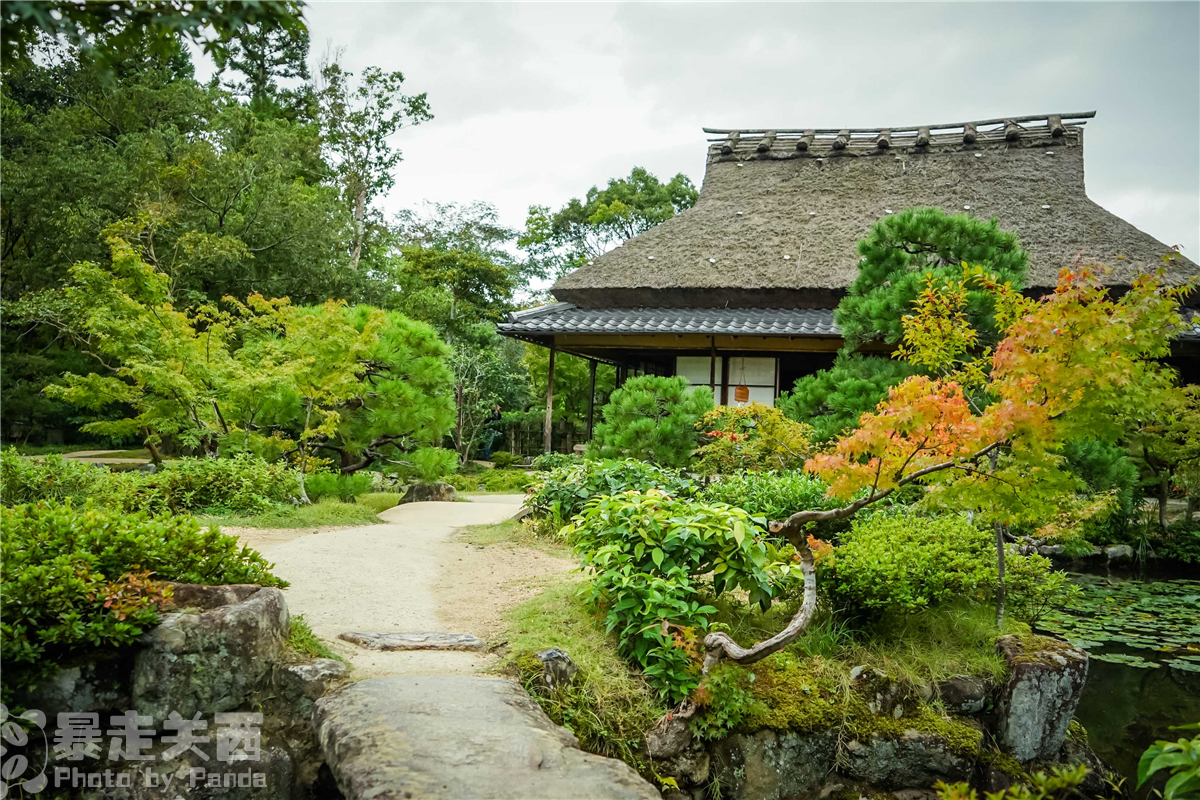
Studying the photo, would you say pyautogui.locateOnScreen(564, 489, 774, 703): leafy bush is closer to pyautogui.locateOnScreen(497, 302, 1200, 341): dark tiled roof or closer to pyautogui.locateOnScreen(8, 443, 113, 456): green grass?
pyautogui.locateOnScreen(497, 302, 1200, 341): dark tiled roof

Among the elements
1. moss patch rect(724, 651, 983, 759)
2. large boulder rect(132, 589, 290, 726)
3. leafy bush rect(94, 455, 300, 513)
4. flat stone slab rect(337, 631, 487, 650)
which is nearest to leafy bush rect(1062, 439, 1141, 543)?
moss patch rect(724, 651, 983, 759)

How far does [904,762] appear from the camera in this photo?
3.86m

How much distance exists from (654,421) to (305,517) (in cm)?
388

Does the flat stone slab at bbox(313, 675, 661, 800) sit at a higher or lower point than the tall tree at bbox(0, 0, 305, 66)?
lower

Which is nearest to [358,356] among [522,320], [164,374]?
[164,374]

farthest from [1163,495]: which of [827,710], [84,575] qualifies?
[84,575]

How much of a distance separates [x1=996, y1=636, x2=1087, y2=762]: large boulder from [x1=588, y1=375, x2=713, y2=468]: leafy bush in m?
4.77

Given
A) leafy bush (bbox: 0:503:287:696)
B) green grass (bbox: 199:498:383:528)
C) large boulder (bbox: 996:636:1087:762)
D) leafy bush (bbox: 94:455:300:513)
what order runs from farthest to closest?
green grass (bbox: 199:498:383:528) < leafy bush (bbox: 94:455:300:513) < large boulder (bbox: 996:636:1087:762) < leafy bush (bbox: 0:503:287:696)

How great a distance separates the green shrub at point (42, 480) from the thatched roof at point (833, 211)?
8.34 m

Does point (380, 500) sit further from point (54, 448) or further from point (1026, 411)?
point (54, 448)

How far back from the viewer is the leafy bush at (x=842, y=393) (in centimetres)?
803

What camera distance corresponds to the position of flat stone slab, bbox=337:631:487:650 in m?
3.85

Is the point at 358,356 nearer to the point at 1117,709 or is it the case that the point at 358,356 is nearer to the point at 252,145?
the point at 1117,709

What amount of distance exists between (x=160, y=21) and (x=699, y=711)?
3381 millimetres
